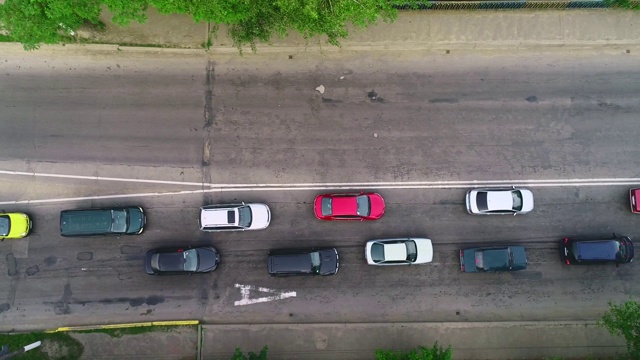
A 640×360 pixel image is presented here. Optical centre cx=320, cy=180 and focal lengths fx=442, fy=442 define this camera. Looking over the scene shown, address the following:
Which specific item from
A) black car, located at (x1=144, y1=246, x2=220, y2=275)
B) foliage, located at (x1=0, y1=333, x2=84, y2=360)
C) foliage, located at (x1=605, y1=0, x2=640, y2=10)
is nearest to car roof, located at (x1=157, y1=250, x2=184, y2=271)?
black car, located at (x1=144, y1=246, x2=220, y2=275)

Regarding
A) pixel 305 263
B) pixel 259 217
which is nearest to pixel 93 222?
pixel 259 217

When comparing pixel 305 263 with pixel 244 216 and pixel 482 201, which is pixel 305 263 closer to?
pixel 244 216

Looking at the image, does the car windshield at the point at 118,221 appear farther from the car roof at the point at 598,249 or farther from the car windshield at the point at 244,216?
the car roof at the point at 598,249

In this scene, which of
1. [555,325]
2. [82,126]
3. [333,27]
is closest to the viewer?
[333,27]

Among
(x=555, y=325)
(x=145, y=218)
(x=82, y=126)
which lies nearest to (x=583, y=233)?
(x=555, y=325)

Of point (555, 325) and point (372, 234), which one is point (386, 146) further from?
point (555, 325)

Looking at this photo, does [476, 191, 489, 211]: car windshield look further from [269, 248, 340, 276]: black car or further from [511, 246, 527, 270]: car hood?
[269, 248, 340, 276]: black car
